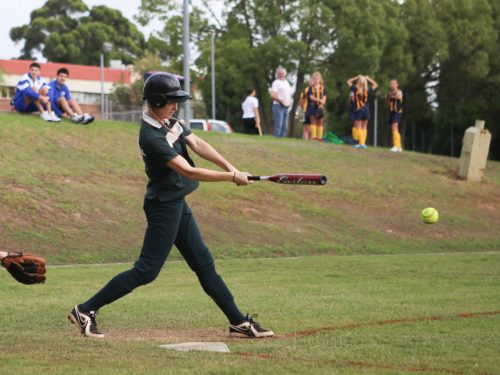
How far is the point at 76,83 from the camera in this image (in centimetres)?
9100

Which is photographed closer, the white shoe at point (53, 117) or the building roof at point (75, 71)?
the white shoe at point (53, 117)

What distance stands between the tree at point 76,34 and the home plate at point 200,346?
99.9 meters

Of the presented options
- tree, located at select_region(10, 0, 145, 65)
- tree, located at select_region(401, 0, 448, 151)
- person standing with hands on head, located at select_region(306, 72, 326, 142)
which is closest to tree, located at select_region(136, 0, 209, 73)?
tree, located at select_region(401, 0, 448, 151)

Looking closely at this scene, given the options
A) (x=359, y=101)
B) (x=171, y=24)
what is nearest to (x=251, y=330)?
(x=359, y=101)

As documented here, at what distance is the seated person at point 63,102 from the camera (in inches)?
998

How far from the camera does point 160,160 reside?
8.67 meters

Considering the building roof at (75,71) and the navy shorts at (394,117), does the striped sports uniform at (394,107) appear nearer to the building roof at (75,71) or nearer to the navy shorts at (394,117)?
the navy shorts at (394,117)

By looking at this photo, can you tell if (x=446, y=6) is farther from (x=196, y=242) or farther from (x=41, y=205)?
(x=196, y=242)

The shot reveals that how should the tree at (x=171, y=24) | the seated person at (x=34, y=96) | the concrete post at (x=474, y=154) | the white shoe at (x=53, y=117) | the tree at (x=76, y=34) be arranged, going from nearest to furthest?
1. the seated person at (x=34, y=96)
2. the white shoe at (x=53, y=117)
3. the concrete post at (x=474, y=154)
4. the tree at (x=171, y=24)
5. the tree at (x=76, y=34)

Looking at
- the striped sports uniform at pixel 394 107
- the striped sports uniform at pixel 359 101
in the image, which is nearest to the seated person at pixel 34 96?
the striped sports uniform at pixel 359 101

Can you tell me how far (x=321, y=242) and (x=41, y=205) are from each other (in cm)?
599

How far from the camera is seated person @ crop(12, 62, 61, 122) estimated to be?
2483 centimetres

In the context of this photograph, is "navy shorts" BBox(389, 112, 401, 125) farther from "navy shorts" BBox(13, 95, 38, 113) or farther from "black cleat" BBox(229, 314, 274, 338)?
"black cleat" BBox(229, 314, 274, 338)

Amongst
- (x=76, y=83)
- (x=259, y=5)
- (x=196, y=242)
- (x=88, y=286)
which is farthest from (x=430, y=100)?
(x=196, y=242)
